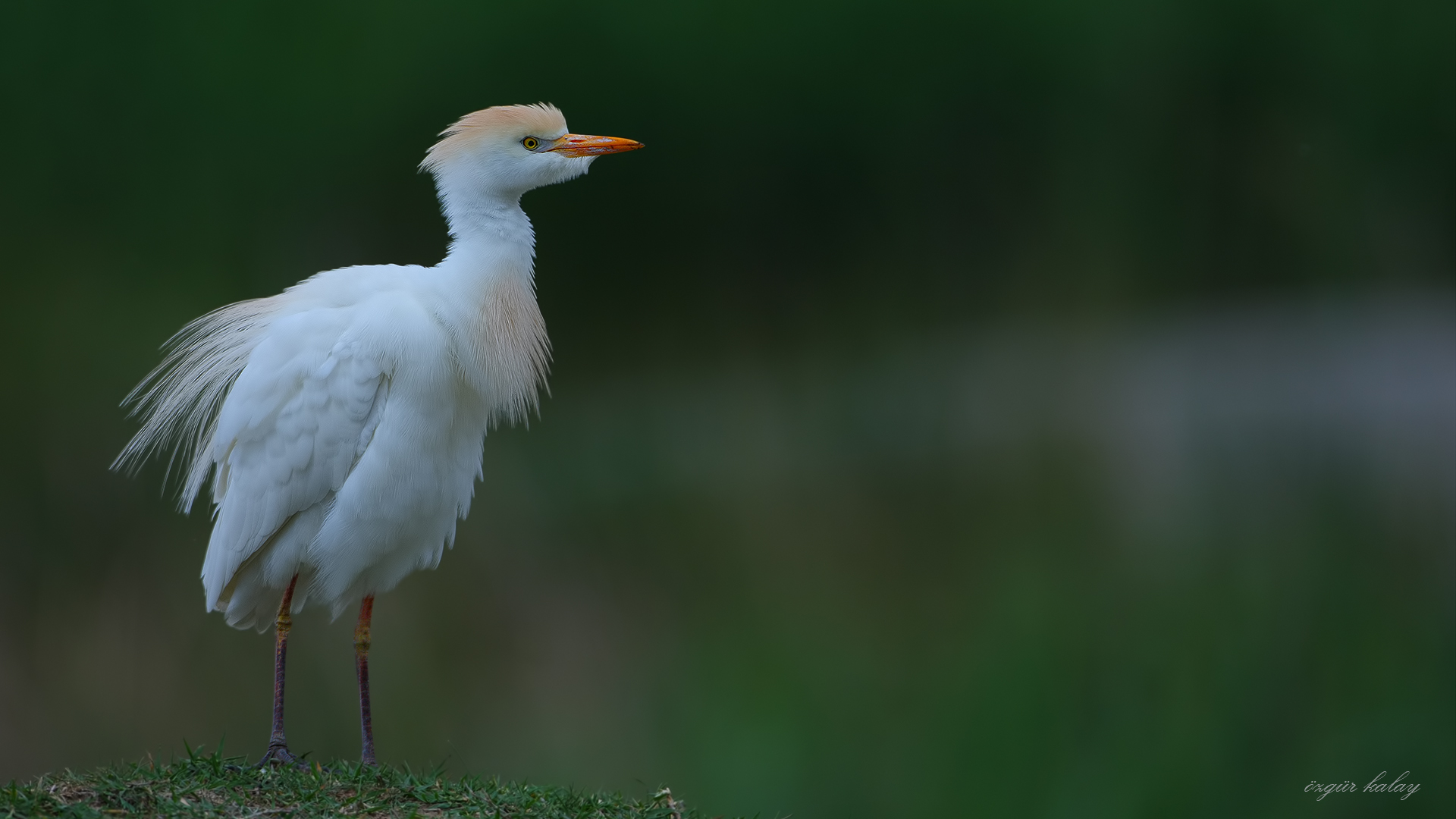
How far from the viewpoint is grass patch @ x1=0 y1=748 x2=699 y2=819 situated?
1430mm

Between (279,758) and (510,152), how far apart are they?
1077 millimetres

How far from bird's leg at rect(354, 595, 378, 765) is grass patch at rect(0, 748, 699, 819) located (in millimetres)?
34

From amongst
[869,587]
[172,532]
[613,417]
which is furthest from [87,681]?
[869,587]

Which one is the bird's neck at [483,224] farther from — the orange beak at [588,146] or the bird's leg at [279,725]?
the bird's leg at [279,725]

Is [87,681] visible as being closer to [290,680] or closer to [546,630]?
[290,680]

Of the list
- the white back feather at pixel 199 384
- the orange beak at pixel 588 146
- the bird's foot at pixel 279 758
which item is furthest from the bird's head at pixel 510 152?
the bird's foot at pixel 279 758


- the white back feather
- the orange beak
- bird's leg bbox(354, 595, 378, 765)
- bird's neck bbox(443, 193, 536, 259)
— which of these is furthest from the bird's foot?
the orange beak

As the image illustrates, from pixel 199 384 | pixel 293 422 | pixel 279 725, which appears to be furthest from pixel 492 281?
pixel 279 725

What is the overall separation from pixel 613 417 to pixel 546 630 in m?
0.72

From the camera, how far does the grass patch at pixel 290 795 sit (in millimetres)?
1430

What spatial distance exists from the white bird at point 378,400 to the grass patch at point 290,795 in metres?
0.11

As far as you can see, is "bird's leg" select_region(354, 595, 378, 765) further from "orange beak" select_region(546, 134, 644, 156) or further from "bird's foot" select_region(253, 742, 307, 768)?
"orange beak" select_region(546, 134, 644, 156)

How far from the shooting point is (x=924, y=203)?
127 inches

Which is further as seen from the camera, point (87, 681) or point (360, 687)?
point (87, 681)
